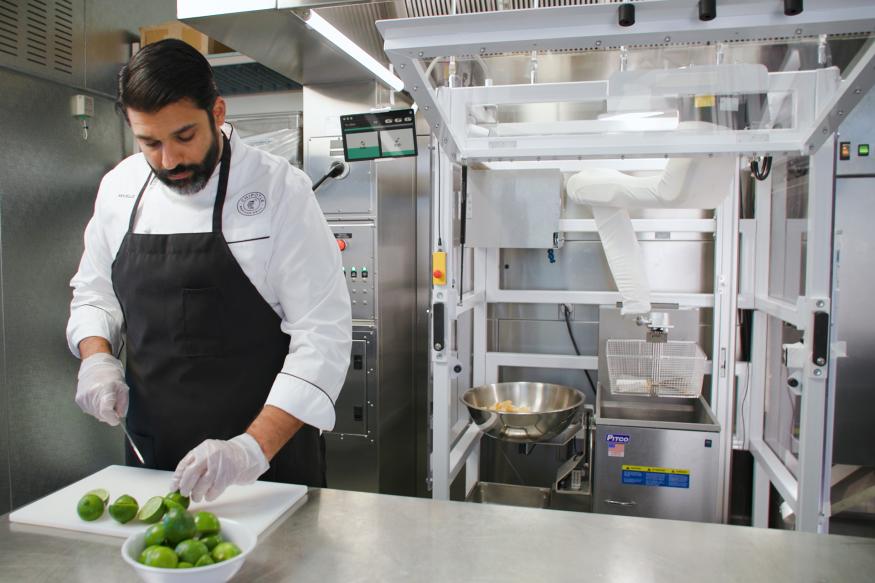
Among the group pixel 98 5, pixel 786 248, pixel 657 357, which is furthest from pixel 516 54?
pixel 98 5

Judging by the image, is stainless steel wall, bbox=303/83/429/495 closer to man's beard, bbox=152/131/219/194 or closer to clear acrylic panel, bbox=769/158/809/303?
man's beard, bbox=152/131/219/194

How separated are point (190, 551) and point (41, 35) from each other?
2758 mm

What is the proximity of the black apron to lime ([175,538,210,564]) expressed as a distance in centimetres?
56

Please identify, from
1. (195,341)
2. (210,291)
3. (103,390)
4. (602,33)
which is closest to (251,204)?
(210,291)

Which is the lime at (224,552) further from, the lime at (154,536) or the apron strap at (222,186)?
the apron strap at (222,186)

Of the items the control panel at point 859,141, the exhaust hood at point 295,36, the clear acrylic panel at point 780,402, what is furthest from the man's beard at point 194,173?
the control panel at point 859,141

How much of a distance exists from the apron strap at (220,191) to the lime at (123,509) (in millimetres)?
610

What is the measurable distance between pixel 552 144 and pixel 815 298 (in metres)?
1.07

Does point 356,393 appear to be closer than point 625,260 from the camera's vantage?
No

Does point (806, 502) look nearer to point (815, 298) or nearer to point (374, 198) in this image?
point (815, 298)

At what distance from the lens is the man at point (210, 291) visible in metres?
1.39

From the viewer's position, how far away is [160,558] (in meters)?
0.92

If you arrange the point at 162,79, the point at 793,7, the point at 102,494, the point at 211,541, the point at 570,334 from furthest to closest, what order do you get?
the point at 570,334, the point at 162,79, the point at 102,494, the point at 211,541, the point at 793,7

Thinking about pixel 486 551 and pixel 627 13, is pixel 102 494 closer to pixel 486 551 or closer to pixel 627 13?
pixel 486 551
